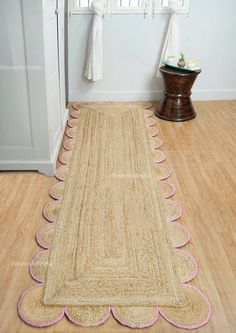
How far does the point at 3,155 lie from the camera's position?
254cm

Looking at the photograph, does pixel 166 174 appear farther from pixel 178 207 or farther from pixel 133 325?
pixel 133 325

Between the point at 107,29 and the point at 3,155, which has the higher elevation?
the point at 107,29

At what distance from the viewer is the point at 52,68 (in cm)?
260

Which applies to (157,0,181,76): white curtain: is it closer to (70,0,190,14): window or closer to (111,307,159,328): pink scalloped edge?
(70,0,190,14): window

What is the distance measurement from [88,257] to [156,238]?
402 millimetres

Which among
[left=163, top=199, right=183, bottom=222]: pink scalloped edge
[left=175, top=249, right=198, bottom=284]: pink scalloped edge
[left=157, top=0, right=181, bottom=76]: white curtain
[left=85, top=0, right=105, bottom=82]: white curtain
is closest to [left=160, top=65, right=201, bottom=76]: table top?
[left=157, top=0, right=181, bottom=76]: white curtain

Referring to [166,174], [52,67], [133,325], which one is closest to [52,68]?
[52,67]

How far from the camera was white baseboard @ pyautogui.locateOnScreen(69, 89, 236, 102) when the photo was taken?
405 centimetres

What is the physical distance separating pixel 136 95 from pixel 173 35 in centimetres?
77

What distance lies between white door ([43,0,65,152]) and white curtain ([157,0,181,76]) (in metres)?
1.38

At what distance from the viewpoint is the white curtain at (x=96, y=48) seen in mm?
3555

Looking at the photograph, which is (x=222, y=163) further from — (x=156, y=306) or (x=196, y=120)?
(x=156, y=306)

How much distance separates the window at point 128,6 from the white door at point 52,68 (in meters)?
1.01

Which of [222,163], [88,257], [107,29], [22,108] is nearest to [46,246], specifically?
[88,257]
